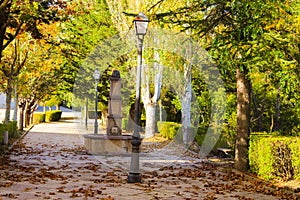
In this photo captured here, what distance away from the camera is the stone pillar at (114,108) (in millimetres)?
20547

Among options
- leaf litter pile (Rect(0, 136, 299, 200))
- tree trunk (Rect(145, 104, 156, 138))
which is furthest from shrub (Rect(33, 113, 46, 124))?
leaf litter pile (Rect(0, 136, 299, 200))

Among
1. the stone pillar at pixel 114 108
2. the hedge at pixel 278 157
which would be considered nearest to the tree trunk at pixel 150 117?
the stone pillar at pixel 114 108

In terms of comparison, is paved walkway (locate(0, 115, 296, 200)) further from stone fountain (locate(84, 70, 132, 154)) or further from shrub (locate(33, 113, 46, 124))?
shrub (locate(33, 113, 46, 124))

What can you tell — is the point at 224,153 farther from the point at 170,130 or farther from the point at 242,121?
the point at 170,130

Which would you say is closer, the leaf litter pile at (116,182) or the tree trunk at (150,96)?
the leaf litter pile at (116,182)

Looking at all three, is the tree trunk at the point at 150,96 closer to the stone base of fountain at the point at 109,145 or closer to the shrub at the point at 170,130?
the shrub at the point at 170,130

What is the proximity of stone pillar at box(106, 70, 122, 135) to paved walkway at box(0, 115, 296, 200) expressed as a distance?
372cm

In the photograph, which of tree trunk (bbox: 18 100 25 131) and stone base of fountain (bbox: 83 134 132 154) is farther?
tree trunk (bbox: 18 100 25 131)

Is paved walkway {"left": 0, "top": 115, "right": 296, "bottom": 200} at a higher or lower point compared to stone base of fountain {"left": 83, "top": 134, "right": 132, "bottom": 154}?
lower

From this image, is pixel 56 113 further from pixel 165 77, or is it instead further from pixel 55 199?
pixel 55 199

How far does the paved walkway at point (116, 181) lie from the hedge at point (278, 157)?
0.53 m

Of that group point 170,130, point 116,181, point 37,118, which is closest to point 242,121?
point 116,181

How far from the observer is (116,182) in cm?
1139

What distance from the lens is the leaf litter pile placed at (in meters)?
9.59
